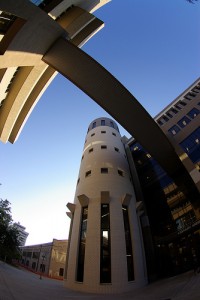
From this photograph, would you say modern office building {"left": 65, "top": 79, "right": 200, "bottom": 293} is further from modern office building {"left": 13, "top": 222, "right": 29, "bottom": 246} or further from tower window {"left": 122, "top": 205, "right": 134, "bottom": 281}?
modern office building {"left": 13, "top": 222, "right": 29, "bottom": 246}

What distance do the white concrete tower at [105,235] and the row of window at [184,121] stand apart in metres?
7.76

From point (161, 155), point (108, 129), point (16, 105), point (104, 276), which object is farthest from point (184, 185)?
point (16, 105)

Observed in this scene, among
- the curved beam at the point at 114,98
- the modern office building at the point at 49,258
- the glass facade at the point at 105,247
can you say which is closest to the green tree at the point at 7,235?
the glass facade at the point at 105,247

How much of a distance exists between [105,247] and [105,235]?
0.92 meters

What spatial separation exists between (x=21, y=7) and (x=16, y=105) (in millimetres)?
7406

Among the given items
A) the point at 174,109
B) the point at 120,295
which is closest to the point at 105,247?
the point at 120,295

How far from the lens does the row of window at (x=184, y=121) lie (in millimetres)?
21984

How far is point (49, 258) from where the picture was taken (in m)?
43.6

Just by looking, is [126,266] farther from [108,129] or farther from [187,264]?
[108,129]

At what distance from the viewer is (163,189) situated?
770 inches

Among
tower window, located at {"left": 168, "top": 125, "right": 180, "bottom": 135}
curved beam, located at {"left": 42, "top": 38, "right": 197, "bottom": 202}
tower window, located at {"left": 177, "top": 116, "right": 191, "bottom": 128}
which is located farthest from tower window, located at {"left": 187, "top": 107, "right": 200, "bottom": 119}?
curved beam, located at {"left": 42, "top": 38, "right": 197, "bottom": 202}

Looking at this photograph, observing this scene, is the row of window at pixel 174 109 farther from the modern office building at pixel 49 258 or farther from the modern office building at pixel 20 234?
the modern office building at pixel 49 258

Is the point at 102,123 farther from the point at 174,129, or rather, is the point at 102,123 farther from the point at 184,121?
Result: the point at 184,121

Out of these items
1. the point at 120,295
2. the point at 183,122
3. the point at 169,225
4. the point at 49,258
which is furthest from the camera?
the point at 49,258
